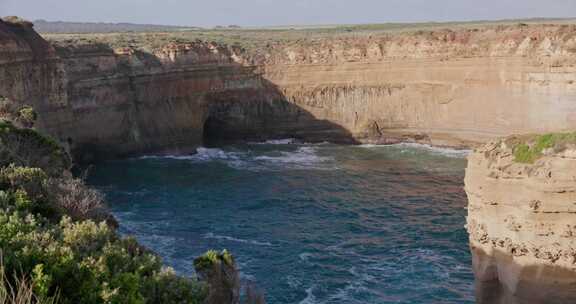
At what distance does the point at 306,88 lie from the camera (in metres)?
63.7

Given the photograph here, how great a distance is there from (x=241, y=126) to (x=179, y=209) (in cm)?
2426

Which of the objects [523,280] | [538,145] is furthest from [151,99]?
[523,280]

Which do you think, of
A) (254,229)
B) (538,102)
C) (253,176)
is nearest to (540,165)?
(254,229)

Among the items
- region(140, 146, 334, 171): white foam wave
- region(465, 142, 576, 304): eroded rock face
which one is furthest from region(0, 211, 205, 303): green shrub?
region(140, 146, 334, 171): white foam wave

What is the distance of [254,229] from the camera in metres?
35.9

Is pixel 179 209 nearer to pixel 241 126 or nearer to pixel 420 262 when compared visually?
pixel 420 262

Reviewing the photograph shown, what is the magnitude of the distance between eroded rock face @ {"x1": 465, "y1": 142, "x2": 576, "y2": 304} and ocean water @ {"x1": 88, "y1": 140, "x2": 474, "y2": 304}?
4.52m

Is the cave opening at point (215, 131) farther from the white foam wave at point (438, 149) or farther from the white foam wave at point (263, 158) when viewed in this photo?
the white foam wave at point (438, 149)

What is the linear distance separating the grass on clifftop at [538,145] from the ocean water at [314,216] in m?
7.03

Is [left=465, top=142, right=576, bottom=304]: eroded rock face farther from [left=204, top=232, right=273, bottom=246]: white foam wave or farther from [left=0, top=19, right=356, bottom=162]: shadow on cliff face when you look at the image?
[left=0, top=19, right=356, bottom=162]: shadow on cliff face

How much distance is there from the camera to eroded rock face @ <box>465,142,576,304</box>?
68.9 feet

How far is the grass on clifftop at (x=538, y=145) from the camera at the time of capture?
21.6 m

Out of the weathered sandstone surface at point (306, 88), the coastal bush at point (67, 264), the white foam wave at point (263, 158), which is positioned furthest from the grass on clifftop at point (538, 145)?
the weathered sandstone surface at point (306, 88)

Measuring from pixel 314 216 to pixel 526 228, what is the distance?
60.1 feet
